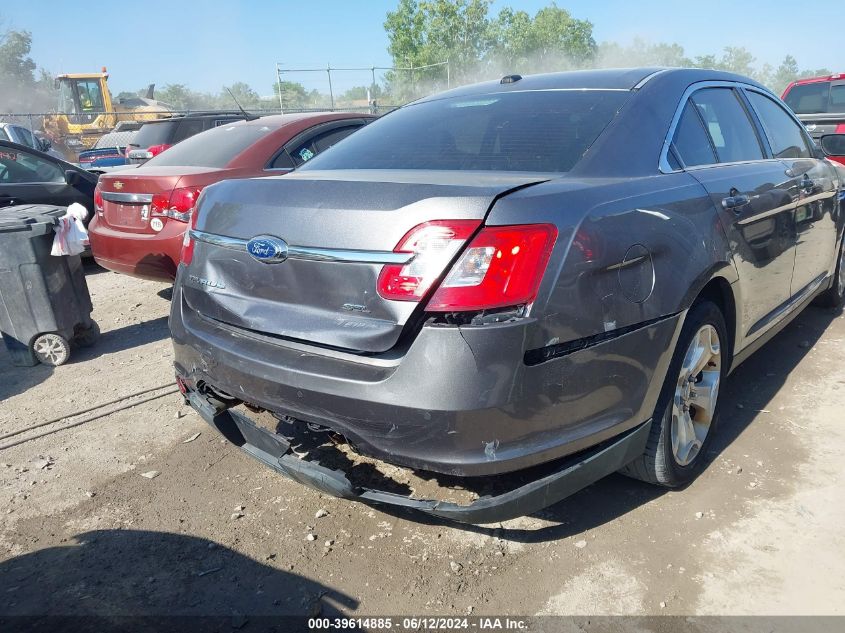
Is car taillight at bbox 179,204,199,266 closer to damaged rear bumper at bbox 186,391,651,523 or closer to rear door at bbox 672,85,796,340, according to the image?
damaged rear bumper at bbox 186,391,651,523

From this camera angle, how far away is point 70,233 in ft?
15.1

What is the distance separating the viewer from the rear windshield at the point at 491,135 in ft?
8.25

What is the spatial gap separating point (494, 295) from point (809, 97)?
39.0ft

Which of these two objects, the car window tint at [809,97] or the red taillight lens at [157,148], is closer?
the red taillight lens at [157,148]

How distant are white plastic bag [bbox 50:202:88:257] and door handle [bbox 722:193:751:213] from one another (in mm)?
4074

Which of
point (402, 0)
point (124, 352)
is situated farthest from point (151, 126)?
point (402, 0)

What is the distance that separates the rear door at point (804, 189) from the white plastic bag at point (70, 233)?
14.3 feet

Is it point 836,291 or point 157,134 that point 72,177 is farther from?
point 836,291

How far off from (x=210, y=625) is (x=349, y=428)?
32.3 inches

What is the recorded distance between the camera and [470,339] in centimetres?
190

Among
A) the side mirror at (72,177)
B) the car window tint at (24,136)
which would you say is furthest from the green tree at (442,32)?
the side mirror at (72,177)

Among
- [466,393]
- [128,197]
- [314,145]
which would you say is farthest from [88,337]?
[466,393]

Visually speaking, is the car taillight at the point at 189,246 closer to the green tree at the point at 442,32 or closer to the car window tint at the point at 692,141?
the car window tint at the point at 692,141

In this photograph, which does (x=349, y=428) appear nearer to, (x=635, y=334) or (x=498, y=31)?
(x=635, y=334)
